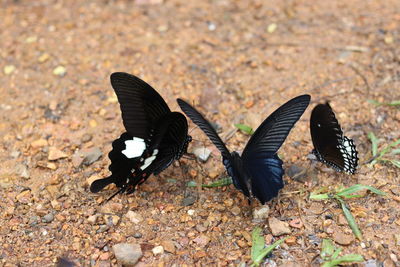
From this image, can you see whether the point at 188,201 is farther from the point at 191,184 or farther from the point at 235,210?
the point at 235,210

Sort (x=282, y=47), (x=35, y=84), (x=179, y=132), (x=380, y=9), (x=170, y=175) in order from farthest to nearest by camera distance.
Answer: (x=380, y=9) < (x=282, y=47) < (x=35, y=84) < (x=170, y=175) < (x=179, y=132)

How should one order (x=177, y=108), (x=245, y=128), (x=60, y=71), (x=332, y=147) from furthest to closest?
(x=60, y=71) < (x=177, y=108) < (x=245, y=128) < (x=332, y=147)

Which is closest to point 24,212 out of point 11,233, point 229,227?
point 11,233

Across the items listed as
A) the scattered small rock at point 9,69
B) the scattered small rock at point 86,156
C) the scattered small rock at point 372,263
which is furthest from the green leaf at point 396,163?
the scattered small rock at point 9,69

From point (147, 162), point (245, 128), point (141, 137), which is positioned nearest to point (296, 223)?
point (245, 128)

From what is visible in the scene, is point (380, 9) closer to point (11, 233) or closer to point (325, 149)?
point (325, 149)
